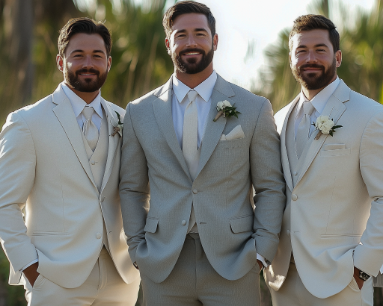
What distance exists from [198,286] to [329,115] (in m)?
1.42

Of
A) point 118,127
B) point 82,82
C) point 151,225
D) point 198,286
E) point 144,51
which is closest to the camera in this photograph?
point 198,286

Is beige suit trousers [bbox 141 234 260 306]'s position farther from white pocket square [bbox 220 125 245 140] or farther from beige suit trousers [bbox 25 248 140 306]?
white pocket square [bbox 220 125 245 140]

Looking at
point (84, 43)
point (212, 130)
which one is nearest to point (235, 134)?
point (212, 130)

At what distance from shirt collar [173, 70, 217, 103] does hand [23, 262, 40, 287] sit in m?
1.45

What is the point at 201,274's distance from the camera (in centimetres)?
354

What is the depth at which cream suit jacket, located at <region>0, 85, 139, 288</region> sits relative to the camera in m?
3.54

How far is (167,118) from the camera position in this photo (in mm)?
3688

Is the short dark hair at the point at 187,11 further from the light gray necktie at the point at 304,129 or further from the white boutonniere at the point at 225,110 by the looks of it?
the light gray necktie at the point at 304,129

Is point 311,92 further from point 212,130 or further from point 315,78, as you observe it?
point 212,130

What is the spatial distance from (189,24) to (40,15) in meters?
12.0

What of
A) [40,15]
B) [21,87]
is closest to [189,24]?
[21,87]

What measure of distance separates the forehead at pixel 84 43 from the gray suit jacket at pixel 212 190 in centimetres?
61

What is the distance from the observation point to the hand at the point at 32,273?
3.48 meters

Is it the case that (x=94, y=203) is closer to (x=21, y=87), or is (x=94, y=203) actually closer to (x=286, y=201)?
(x=286, y=201)
